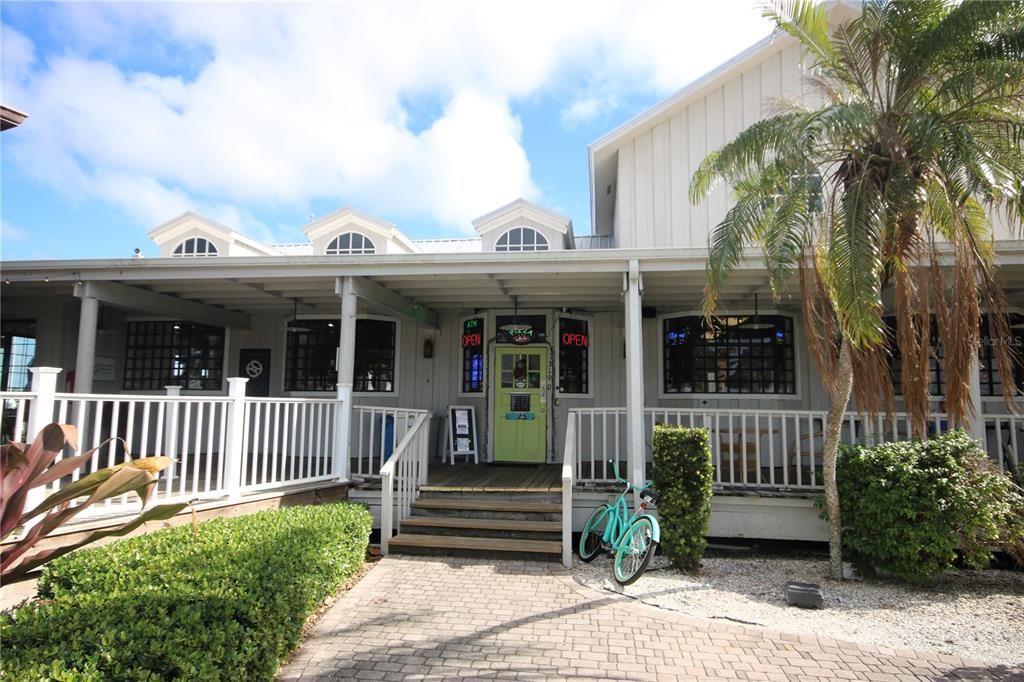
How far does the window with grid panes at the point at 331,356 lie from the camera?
31.8 ft

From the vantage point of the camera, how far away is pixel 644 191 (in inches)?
363

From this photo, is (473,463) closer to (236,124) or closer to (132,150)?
(236,124)

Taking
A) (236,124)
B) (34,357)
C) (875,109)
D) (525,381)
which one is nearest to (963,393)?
(875,109)

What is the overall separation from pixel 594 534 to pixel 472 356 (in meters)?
4.22

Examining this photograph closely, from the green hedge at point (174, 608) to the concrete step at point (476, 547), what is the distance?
5.25ft

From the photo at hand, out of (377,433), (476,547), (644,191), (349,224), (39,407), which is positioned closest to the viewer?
(39,407)

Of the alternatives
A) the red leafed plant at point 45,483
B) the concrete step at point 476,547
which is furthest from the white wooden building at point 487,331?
the red leafed plant at point 45,483

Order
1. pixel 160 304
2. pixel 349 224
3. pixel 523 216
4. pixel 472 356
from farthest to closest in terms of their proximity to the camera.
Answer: pixel 349 224, pixel 523 216, pixel 472 356, pixel 160 304

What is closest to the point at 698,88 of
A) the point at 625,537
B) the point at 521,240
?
the point at 521,240

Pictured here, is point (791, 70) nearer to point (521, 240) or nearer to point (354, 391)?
point (521, 240)

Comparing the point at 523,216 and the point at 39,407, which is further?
the point at 523,216

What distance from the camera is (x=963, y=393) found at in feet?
16.2

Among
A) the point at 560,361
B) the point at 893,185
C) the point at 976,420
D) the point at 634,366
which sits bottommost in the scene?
the point at 976,420

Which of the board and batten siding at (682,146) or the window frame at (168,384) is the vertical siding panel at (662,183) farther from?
the window frame at (168,384)
